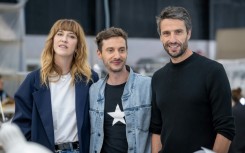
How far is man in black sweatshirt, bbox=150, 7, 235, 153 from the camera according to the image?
270 centimetres

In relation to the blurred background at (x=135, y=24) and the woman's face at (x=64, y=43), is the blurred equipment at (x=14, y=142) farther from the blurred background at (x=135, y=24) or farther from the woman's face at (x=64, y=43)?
the blurred background at (x=135, y=24)

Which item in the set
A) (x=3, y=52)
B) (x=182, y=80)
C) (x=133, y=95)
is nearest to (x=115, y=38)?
(x=133, y=95)

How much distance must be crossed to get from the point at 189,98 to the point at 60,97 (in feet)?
3.30

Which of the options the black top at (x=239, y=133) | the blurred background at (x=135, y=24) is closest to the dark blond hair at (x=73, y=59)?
the black top at (x=239, y=133)

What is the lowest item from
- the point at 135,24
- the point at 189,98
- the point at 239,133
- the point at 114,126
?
the point at 239,133

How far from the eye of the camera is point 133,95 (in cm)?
322

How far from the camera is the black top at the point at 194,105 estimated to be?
2699mm

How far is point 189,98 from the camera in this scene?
8.95 feet

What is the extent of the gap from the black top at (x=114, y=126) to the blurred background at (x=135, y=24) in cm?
785

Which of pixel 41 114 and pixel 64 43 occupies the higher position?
pixel 64 43

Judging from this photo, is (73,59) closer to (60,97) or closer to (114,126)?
(60,97)

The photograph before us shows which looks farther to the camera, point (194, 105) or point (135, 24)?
point (135, 24)

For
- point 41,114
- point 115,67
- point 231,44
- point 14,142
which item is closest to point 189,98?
point 115,67

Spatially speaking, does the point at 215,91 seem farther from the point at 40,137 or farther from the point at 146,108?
the point at 40,137
